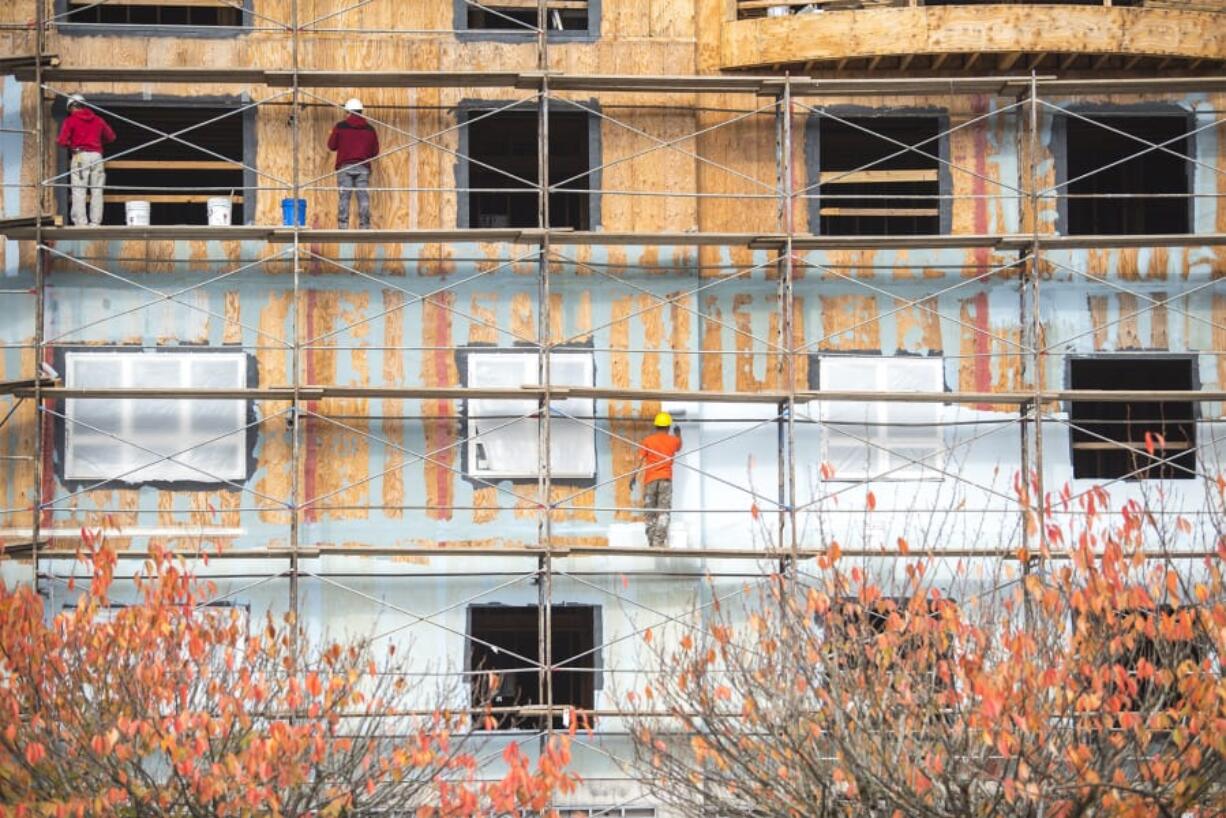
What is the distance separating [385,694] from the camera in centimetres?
2344

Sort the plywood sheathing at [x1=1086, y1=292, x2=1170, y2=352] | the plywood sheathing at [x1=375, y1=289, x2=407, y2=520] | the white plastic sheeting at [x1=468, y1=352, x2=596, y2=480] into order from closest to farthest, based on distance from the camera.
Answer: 1. the plywood sheathing at [x1=375, y1=289, x2=407, y2=520]
2. the white plastic sheeting at [x1=468, y1=352, x2=596, y2=480]
3. the plywood sheathing at [x1=1086, y1=292, x2=1170, y2=352]

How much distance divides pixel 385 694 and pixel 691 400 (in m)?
5.54

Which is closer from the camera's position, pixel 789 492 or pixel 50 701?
pixel 50 701

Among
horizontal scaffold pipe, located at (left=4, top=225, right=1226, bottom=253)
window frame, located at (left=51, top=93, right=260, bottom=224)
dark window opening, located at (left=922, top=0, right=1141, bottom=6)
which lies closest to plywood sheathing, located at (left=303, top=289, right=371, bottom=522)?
horizontal scaffold pipe, located at (left=4, top=225, right=1226, bottom=253)

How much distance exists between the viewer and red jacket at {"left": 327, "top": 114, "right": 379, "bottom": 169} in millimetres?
26094

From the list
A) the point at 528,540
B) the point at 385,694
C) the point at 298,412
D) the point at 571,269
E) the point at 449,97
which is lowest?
the point at 385,694

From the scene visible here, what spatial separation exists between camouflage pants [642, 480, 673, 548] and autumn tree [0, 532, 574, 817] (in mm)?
4648

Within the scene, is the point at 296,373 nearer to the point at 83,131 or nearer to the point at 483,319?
the point at 483,319

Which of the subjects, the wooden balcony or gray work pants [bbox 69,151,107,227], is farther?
the wooden balcony

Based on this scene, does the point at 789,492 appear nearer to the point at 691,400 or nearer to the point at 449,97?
the point at 691,400

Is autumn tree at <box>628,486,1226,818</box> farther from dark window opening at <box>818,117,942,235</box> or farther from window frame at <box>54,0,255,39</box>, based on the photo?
window frame at <box>54,0,255,39</box>

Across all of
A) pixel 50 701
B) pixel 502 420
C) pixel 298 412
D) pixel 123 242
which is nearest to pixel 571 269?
pixel 502 420

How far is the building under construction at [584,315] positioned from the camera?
25.9 meters

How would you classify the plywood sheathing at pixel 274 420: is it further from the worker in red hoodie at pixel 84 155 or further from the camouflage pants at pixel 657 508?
the camouflage pants at pixel 657 508
